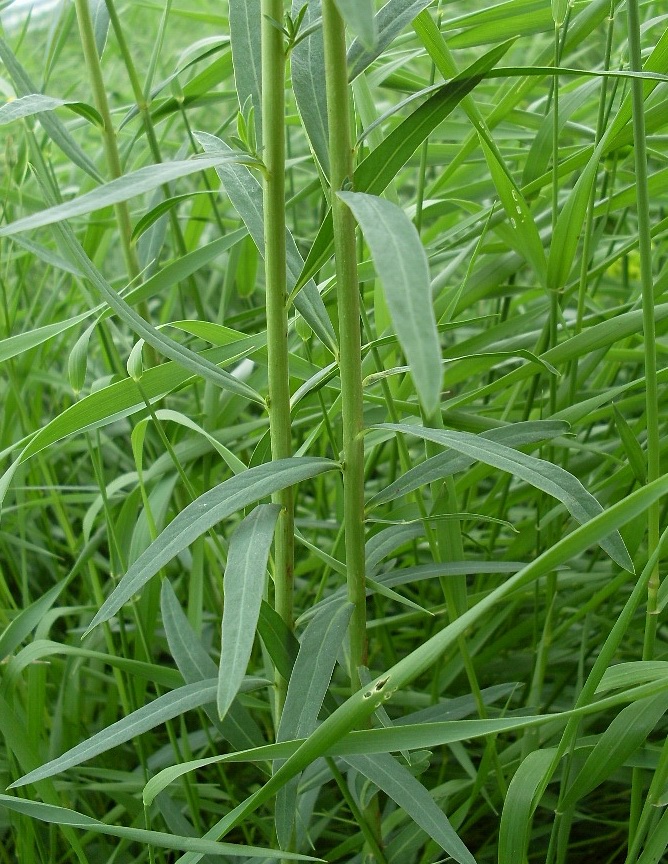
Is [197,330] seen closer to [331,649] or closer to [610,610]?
[331,649]

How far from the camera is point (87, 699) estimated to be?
0.81 metres

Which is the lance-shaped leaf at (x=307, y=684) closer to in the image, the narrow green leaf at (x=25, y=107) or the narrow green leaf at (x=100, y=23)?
the narrow green leaf at (x=25, y=107)

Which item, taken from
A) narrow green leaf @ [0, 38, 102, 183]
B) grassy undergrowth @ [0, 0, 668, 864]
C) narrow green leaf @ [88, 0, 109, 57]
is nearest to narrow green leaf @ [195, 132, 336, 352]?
grassy undergrowth @ [0, 0, 668, 864]

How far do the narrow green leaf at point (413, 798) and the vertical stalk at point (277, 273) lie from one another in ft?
0.27

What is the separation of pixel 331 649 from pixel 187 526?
0.10m

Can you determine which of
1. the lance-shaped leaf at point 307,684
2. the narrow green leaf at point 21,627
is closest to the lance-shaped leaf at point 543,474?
the lance-shaped leaf at point 307,684

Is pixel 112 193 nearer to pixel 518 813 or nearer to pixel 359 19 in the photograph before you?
pixel 359 19

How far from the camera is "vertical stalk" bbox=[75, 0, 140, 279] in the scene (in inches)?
27.9

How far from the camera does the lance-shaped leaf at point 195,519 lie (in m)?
0.40

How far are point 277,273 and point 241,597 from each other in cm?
17

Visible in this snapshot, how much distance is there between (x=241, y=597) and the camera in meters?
0.38

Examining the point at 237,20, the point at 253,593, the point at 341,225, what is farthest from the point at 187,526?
the point at 237,20

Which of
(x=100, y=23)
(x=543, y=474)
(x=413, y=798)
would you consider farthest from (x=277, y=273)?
(x=100, y=23)

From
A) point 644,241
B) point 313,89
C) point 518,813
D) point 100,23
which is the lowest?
point 518,813
